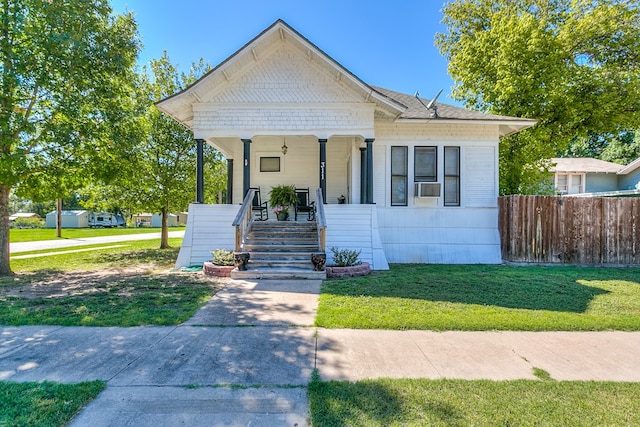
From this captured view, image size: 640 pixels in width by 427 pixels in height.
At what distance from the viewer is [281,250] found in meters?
8.30

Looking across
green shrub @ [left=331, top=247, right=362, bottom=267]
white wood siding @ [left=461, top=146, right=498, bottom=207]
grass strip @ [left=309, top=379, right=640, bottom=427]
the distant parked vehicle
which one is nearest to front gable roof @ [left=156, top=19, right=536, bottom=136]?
white wood siding @ [left=461, top=146, right=498, bottom=207]

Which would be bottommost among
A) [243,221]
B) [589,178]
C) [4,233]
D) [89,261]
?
[89,261]

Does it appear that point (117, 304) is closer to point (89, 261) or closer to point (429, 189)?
point (89, 261)

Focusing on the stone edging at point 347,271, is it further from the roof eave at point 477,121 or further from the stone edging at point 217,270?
the roof eave at point 477,121

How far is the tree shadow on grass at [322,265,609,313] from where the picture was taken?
553cm

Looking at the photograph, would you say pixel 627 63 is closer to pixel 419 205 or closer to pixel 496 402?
→ pixel 419 205

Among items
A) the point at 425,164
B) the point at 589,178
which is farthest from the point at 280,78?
the point at 589,178

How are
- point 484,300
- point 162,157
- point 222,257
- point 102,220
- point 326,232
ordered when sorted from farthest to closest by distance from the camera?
point 102,220, point 162,157, point 326,232, point 222,257, point 484,300

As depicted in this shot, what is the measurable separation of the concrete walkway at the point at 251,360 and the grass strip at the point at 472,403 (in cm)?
16

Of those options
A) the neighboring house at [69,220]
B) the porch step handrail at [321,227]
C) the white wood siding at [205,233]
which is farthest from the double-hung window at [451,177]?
the neighboring house at [69,220]

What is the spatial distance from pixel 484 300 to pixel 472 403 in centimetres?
352

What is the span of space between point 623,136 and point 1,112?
144ft

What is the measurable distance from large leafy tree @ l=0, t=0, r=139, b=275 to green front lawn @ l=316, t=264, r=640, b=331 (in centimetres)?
761

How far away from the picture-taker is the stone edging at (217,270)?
24.8ft
